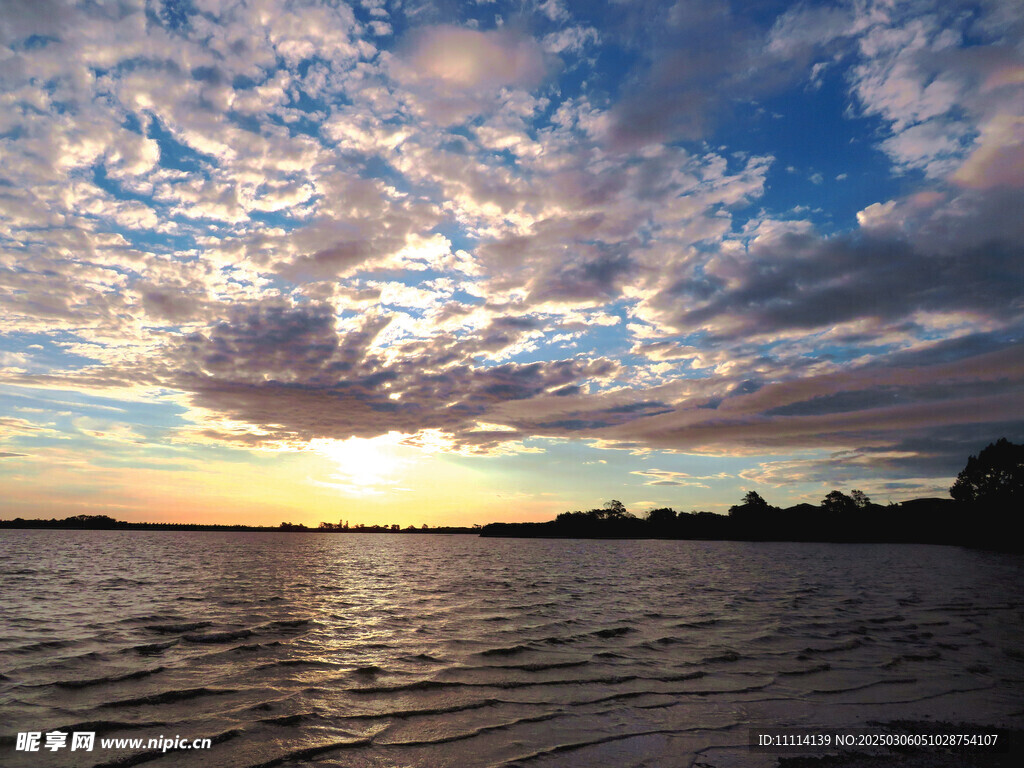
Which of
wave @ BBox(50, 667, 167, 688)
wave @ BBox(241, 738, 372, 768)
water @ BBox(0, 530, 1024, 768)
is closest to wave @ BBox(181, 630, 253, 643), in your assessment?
water @ BBox(0, 530, 1024, 768)

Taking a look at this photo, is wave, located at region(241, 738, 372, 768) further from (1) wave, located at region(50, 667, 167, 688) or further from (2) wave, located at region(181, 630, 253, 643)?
(2) wave, located at region(181, 630, 253, 643)

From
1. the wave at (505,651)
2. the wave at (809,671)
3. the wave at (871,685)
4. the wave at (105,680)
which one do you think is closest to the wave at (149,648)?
the wave at (105,680)

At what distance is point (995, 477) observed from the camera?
145 meters

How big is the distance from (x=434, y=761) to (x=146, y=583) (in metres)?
40.8

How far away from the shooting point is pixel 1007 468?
465ft

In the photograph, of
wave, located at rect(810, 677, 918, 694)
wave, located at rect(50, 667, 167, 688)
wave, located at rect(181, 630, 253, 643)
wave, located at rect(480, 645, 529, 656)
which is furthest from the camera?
wave, located at rect(181, 630, 253, 643)

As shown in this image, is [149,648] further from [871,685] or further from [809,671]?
[871,685]

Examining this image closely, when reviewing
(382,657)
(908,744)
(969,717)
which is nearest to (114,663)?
(382,657)

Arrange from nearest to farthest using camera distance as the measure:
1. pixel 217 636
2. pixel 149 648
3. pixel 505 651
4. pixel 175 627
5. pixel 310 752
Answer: pixel 310 752 → pixel 149 648 → pixel 505 651 → pixel 217 636 → pixel 175 627

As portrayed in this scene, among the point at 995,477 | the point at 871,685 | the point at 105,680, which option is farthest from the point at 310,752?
the point at 995,477

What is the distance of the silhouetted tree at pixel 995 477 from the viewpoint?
138m

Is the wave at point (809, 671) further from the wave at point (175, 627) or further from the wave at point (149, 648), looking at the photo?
the wave at point (175, 627)

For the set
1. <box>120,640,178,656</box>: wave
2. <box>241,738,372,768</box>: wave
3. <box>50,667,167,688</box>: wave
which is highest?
<box>241,738,372,768</box>: wave

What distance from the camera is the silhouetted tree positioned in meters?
138
